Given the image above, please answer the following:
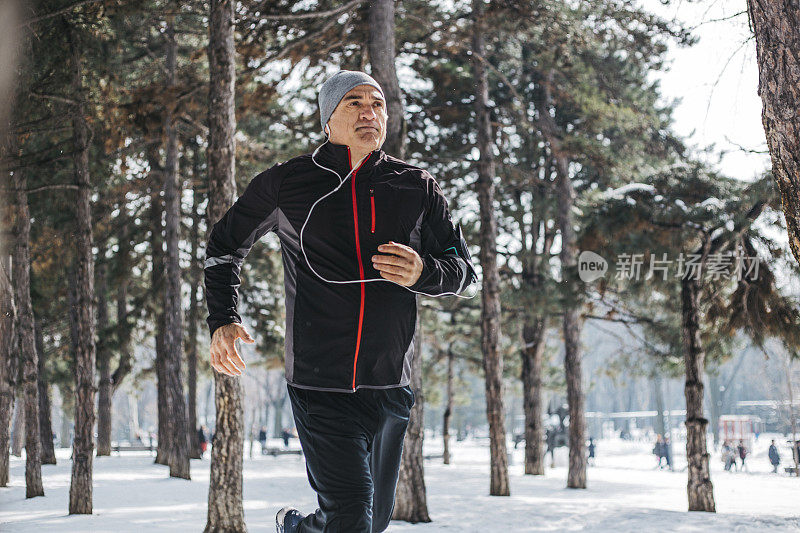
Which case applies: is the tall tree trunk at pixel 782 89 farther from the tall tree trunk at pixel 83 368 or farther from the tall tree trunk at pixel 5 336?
the tall tree trunk at pixel 83 368

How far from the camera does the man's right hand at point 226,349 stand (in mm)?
3053

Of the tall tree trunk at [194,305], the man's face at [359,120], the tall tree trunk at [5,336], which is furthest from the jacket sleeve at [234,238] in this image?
the tall tree trunk at [194,305]

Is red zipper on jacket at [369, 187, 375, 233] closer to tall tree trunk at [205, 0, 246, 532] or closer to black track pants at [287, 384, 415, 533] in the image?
black track pants at [287, 384, 415, 533]

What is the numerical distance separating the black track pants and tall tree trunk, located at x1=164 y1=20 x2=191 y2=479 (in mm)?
15778

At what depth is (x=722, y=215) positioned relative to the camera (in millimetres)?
13461

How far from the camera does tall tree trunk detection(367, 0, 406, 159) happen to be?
10.9m

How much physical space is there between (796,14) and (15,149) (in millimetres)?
11025

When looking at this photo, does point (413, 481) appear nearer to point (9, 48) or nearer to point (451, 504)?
point (451, 504)

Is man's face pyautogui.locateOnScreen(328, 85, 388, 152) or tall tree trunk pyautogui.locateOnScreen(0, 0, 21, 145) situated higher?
tall tree trunk pyautogui.locateOnScreen(0, 0, 21, 145)

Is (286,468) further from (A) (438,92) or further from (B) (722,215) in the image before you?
(B) (722,215)

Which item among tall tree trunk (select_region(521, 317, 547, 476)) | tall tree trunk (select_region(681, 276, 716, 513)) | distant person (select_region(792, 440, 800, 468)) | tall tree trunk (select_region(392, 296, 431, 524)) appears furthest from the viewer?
distant person (select_region(792, 440, 800, 468))

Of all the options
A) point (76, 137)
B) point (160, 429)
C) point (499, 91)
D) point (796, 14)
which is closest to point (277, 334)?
point (160, 429)

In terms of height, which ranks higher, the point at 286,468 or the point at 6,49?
the point at 6,49

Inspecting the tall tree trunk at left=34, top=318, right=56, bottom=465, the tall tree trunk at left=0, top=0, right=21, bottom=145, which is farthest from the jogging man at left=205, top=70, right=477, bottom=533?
the tall tree trunk at left=34, top=318, right=56, bottom=465
